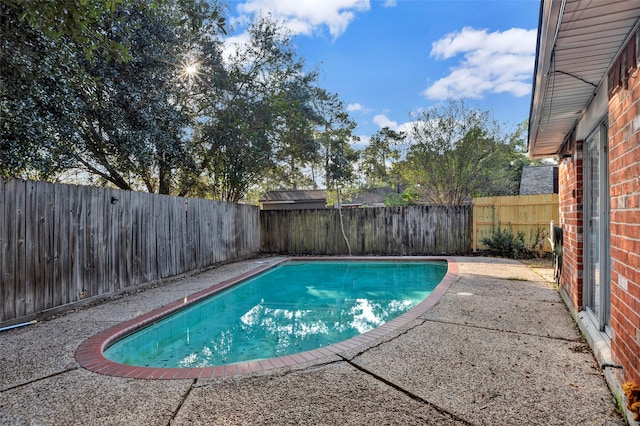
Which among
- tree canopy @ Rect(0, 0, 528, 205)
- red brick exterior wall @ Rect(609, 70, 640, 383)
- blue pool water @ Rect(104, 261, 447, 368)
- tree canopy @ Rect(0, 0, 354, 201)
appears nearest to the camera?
red brick exterior wall @ Rect(609, 70, 640, 383)

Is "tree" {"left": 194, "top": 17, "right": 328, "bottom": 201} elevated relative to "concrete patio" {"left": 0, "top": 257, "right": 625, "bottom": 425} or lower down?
elevated

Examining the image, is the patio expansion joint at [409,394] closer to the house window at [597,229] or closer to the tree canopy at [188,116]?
the house window at [597,229]

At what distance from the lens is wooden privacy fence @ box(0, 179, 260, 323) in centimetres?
421

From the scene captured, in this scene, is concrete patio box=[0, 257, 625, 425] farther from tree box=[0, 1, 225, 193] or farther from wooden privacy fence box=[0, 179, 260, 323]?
tree box=[0, 1, 225, 193]

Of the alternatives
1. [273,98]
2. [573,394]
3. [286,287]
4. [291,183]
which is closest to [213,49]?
[273,98]

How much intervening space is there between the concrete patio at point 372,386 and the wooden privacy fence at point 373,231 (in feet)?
24.5

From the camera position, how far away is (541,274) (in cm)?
704

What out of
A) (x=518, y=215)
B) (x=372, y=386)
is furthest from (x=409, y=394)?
(x=518, y=215)

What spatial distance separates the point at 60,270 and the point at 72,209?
0.87 metres

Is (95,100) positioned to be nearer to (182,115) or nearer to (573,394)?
(182,115)

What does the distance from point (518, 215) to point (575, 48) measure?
9.31 meters

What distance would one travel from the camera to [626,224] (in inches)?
81.2

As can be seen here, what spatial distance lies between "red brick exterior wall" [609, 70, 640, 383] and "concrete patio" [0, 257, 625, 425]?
16.0 inches

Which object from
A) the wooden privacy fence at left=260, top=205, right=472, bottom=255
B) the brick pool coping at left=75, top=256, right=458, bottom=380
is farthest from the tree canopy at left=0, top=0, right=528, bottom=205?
the brick pool coping at left=75, top=256, right=458, bottom=380
